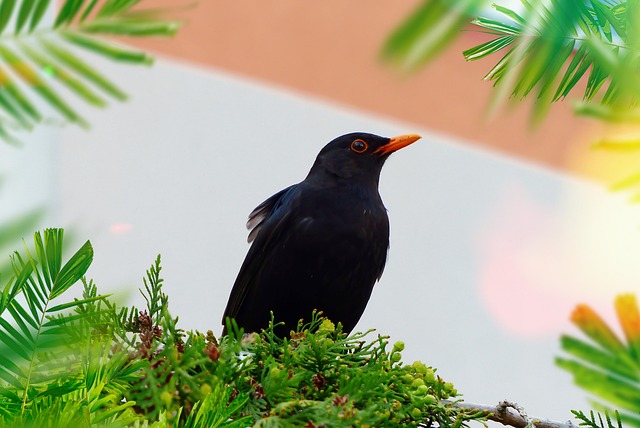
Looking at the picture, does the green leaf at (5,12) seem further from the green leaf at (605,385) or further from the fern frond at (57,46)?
the green leaf at (605,385)

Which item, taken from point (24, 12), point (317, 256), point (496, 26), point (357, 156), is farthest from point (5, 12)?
point (357, 156)

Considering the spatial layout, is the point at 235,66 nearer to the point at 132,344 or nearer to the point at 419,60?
the point at 132,344

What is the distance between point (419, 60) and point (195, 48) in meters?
4.38

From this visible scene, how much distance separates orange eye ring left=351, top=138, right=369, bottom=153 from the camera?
6.76 ft

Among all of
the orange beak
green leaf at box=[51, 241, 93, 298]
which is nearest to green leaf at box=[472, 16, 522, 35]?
green leaf at box=[51, 241, 93, 298]

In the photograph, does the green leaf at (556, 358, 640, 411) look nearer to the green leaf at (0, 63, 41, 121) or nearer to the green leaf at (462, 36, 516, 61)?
the green leaf at (0, 63, 41, 121)

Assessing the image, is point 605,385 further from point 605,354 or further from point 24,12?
point 24,12

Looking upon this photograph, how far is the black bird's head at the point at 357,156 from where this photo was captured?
1954mm

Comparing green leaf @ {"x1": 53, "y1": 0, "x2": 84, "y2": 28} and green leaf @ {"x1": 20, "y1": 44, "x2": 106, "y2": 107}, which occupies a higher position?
green leaf @ {"x1": 53, "y1": 0, "x2": 84, "y2": 28}

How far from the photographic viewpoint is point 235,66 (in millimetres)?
4477

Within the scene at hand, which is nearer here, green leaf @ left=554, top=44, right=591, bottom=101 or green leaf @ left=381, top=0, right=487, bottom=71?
green leaf @ left=381, top=0, right=487, bottom=71

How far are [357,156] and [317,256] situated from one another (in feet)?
1.54

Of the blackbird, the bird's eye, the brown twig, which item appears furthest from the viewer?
the bird's eye

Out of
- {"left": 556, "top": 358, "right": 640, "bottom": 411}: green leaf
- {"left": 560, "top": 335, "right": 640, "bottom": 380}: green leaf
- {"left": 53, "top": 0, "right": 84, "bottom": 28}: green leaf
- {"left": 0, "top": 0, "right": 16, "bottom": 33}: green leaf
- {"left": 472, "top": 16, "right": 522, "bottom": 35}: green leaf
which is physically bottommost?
{"left": 556, "top": 358, "right": 640, "bottom": 411}: green leaf
